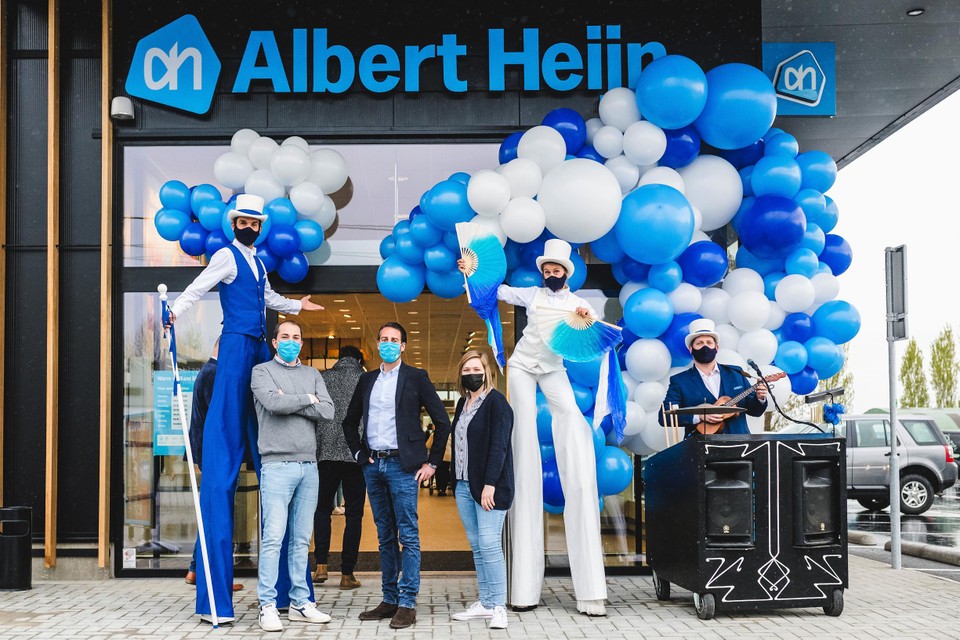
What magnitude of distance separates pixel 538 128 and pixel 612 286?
1.44 m

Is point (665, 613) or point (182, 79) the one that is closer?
point (665, 613)

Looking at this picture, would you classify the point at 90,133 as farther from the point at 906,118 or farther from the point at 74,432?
the point at 906,118

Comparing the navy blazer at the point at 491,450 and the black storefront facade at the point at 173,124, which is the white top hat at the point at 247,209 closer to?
the black storefront facade at the point at 173,124

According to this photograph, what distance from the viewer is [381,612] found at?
627cm

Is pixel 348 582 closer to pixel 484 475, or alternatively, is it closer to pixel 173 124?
pixel 484 475

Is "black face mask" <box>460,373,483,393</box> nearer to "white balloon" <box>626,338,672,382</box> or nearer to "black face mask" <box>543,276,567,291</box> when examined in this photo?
"black face mask" <box>543,276,567,291</box>

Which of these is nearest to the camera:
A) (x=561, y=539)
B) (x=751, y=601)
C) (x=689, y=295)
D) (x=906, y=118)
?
(x=751, y=601)

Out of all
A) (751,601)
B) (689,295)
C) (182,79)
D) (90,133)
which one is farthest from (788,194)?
(90,133)

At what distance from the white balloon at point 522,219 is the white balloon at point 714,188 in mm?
1294

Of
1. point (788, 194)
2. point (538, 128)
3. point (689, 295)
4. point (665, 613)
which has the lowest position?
point (665, 613)

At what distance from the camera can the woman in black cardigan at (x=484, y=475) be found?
20.1 ft

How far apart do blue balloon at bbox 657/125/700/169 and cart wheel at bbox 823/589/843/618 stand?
329 centimetres

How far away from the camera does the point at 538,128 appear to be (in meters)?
7.48

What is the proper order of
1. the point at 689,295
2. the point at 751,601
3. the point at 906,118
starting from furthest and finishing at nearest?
1. the point at 906,118
2. the point at 689,295
3. the point at 751,601
